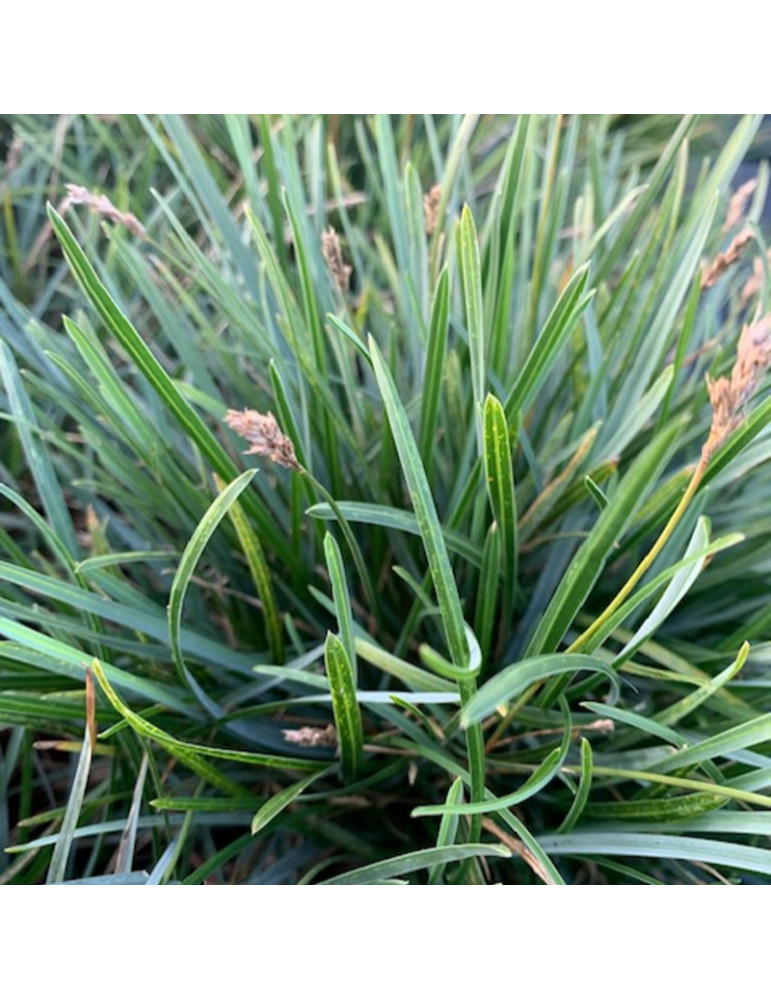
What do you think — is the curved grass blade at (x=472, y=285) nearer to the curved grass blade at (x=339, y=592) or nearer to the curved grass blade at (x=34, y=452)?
the curved grass blade at (x=339, y=592)

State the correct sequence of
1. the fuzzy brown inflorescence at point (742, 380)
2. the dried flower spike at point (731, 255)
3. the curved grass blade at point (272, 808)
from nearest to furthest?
the fuzzy brown inflorescence at point (742, 380)
the curved grass blade at point (272, 808)
the dried flower spike at point (731, 255)

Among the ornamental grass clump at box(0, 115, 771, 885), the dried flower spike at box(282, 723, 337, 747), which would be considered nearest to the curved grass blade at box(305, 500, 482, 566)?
the ornamental grass clump at box(0, 115, 771, 885)

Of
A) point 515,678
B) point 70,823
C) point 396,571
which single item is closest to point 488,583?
point 396,571

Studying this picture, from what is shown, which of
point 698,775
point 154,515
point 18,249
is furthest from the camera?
point 18,249

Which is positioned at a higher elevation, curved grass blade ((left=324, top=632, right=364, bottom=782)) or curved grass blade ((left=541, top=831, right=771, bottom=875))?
curved grass blade ((left=324, top=632, right=364, bottom=782))

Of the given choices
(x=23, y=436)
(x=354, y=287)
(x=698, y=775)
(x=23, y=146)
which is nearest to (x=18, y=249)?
(x=23, y=146)

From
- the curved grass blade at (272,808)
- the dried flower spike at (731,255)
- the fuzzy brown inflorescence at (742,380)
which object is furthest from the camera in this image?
the dried flower spike at (731,255)

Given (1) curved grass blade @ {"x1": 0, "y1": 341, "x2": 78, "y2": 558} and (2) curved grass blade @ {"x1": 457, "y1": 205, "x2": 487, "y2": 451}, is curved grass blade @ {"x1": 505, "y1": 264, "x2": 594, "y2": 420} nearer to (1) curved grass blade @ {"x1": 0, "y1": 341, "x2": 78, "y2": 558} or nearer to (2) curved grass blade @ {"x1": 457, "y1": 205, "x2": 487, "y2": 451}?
(2) curved grass blade @ {"x1": 457, "y1": 205, "x2": 487, "y2": 451}

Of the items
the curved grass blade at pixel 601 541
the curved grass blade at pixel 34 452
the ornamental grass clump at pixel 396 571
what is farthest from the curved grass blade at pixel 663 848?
the curved grass blade at pixel 34 452

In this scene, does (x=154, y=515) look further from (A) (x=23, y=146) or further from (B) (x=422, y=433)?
(A) (x=23, y=146)
